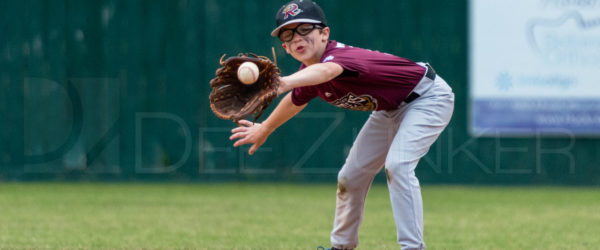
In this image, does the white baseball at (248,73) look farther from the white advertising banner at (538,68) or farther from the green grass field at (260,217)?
the white advertising banner at (538,68)

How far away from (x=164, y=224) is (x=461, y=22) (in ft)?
16.6

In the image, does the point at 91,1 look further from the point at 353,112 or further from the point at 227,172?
the point at 353,112

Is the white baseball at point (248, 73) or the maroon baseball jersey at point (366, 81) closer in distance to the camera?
the white baseball at point (248, 73)

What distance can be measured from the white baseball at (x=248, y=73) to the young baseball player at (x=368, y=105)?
159 millimetres

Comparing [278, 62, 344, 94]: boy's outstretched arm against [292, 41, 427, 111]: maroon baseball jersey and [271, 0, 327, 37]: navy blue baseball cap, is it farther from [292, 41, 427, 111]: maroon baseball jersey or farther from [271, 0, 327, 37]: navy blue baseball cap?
[271, 0, 327, 37]: navy blue baseball cap

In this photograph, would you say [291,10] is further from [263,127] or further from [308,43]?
[263,127]

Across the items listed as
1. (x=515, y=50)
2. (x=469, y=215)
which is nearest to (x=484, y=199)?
(x=469, y=215)

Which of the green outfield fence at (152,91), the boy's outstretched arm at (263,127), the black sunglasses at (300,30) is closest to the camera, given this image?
the black sunglasses at (300,30)

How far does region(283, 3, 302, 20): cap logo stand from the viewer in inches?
163

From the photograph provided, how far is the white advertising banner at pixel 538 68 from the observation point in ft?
31.2

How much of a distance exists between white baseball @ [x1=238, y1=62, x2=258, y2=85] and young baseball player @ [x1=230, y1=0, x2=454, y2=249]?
16 centimetres

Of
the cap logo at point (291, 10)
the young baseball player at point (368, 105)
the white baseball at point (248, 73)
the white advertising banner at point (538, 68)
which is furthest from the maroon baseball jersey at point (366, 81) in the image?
the white advertising banner at point (538, 68)

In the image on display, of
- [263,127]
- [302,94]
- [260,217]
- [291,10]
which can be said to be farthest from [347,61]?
[260,217]

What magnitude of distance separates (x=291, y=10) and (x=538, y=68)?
20.2 feet
